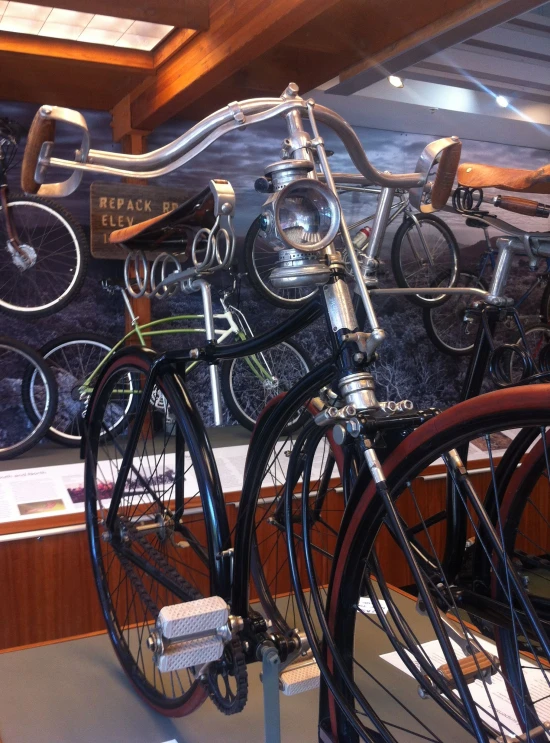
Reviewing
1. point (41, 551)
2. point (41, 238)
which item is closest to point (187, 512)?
point (41, 551)

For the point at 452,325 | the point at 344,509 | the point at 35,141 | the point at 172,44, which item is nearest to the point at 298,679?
the point at 344,509

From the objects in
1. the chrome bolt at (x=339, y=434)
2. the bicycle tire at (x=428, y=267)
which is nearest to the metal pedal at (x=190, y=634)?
the chrome bolt at (x=339, y=434)

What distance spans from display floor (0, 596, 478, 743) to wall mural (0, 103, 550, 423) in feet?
5.97

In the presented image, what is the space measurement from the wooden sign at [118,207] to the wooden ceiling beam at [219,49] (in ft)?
0.97

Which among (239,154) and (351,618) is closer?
(351,618)

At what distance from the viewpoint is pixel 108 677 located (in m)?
1.93

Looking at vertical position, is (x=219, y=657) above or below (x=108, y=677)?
above

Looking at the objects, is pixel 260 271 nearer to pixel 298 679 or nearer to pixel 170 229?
pixel 170 229

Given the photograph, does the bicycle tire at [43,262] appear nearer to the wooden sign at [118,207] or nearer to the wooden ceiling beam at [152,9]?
the wooden sign at [118,207]

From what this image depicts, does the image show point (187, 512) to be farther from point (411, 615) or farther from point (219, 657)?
point (219, 657)

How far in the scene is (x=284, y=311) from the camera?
391 centimetres

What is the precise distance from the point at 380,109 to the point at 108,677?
9.24 feet

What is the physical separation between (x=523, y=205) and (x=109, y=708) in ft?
6.08

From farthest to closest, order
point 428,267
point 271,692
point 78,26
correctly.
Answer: point 428,267 → point 78,26 → point 271,692
